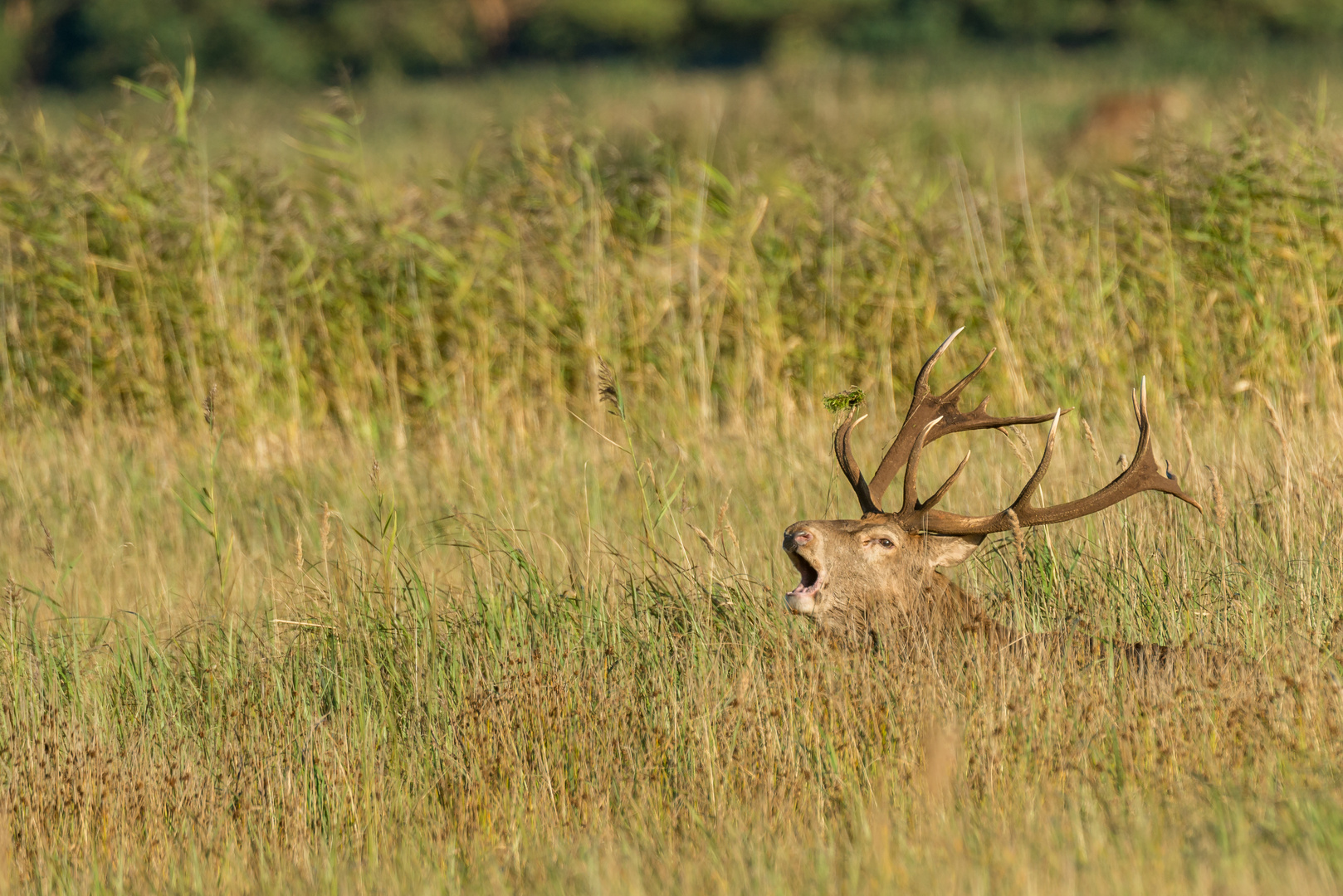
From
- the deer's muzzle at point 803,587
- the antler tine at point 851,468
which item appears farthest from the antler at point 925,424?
the deer's muzzle at point 803,587

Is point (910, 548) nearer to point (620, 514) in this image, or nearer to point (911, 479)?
point (911, 479)

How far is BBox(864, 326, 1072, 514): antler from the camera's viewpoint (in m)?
4.93

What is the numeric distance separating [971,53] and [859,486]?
4534cm

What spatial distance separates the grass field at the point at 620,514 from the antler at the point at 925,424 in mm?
309

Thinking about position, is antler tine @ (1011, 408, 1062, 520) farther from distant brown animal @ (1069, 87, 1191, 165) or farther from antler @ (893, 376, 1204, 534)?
distant brown animal @ (1069, 87, 1191, 165)

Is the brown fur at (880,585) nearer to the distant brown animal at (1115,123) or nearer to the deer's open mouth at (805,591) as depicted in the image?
the deer's open mouth at (805,591)

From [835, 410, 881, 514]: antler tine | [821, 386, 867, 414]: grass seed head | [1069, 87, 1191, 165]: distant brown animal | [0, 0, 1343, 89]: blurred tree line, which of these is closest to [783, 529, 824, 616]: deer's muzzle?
[835, 410, 881, 514]: antler tine

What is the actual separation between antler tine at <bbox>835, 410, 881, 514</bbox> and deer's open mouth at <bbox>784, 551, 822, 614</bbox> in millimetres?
306

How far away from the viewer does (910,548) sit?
480 cm

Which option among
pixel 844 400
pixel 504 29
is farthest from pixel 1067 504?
pixel 504 29

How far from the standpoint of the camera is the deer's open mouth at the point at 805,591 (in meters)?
4.62

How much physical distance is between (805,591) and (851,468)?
1.80 feet

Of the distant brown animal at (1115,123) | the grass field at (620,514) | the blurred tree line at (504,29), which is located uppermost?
the blurred tree line at (504,29)

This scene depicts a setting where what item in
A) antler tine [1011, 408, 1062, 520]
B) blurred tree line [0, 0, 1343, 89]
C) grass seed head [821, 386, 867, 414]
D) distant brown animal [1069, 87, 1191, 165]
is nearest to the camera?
antler tine [1011, 408, 1062, 520]
